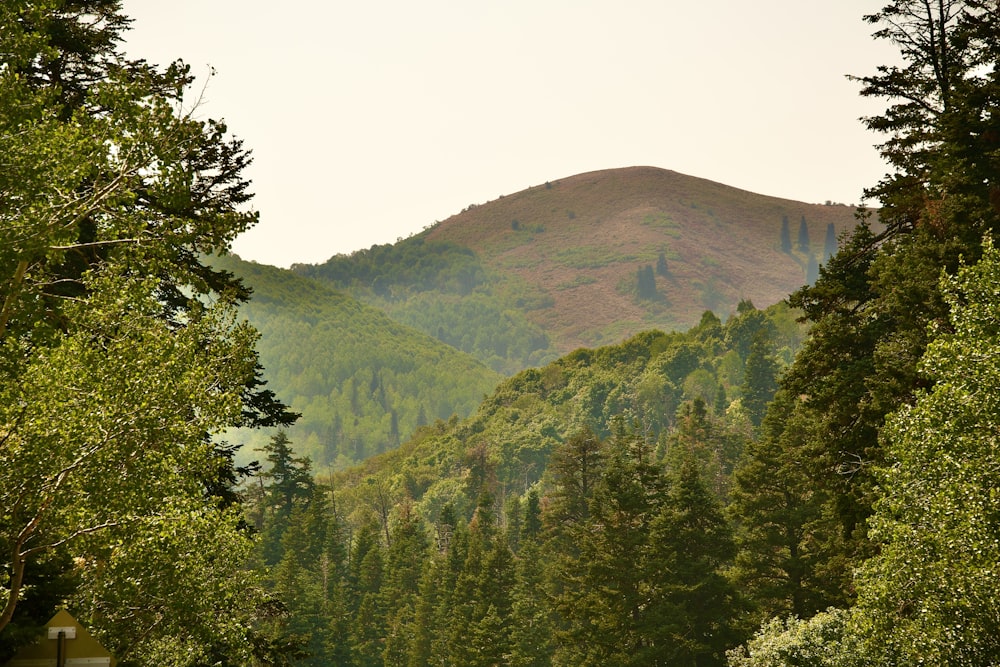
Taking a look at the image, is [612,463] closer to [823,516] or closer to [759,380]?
Answer: [823,516]

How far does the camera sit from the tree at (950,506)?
1680 centimetres

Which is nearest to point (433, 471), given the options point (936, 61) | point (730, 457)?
point (730, 457)

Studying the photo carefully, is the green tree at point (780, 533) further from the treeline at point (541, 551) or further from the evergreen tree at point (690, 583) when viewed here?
the treeline at point (541, 551)

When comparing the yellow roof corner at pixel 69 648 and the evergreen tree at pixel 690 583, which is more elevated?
the yellow roof corner at pixel 69 648

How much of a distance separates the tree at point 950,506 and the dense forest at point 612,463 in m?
0.06

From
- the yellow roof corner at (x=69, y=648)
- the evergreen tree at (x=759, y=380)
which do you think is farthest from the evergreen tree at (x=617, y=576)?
the evergreen tree at (x=759, y=380)

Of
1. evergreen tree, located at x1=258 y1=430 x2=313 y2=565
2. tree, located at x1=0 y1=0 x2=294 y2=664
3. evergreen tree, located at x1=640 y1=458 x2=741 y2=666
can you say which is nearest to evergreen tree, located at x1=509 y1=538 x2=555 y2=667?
evergreen tree, located at x1=640 y1=458 x2=741 y2=666

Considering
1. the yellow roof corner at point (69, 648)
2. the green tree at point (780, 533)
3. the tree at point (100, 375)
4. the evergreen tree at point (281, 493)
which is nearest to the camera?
the yellow roof corner at point (69, 648)

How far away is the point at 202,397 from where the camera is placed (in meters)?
13.3

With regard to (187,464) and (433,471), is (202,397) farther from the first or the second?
(433,471)

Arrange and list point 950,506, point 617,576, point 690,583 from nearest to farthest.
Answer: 1. point 950,506
2. point 690,583
3. point 617,576

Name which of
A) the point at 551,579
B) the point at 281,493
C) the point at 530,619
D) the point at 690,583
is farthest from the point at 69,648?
the point at 281,493

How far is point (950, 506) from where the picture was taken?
56.4 ft

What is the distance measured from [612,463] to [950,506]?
29476 mm
